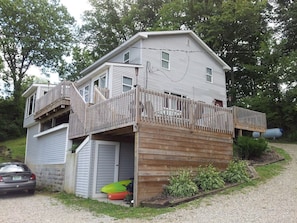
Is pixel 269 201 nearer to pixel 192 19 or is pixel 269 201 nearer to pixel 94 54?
pixel 192 19

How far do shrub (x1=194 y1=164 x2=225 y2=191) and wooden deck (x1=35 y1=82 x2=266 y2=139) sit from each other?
178cm

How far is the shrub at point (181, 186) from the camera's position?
9158 mm

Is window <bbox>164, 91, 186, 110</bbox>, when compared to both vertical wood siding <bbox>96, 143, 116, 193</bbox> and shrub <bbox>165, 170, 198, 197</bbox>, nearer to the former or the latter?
shrub <bbox>165, 170, 198, 197</bbox>

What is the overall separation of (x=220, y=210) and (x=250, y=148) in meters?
7.92

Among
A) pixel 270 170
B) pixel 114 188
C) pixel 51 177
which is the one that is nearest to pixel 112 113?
pixel 114 188

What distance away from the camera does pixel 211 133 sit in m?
11.8

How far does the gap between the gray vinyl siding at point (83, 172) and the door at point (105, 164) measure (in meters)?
0.33

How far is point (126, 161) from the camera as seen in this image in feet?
41.3

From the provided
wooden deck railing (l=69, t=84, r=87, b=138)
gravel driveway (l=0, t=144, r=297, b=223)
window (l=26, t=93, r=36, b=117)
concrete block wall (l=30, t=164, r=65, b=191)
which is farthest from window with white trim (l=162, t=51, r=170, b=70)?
window (l=26, t=93, r=36, b=117)

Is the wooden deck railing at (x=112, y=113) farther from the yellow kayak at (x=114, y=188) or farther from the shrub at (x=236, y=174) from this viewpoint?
the shrub at (x=236, y=174)

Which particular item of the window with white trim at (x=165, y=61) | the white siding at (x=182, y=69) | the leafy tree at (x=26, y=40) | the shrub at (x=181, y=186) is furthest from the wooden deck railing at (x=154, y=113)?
the leafy tree at (x=26, y=40)

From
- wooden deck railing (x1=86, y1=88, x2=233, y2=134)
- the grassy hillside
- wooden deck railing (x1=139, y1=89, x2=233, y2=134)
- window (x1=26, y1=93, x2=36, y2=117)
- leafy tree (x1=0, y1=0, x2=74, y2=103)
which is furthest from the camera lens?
leafy tree (x1=0, y1=0, x2=74, y2=103)

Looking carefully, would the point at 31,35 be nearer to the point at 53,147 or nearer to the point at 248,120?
the point at 53,147

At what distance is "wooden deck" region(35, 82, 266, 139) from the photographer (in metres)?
9.68
